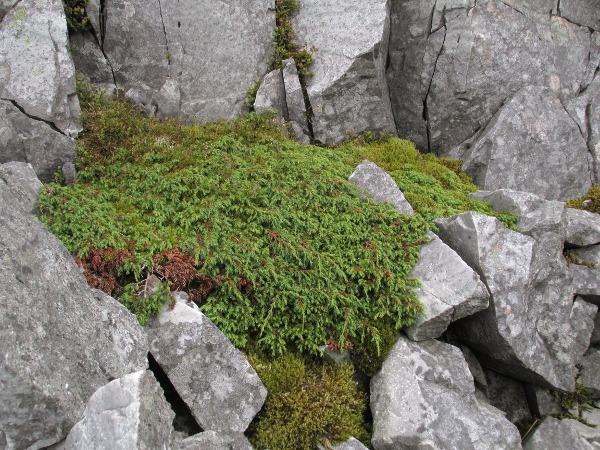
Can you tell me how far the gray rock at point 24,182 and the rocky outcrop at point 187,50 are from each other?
12.8 ft

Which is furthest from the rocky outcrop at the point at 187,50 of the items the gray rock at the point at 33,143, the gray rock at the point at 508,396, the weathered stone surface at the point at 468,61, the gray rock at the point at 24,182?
the gray rock at the point at 508,396

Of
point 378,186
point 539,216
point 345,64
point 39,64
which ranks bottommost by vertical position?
point 539,216

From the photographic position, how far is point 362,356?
24.3 feet

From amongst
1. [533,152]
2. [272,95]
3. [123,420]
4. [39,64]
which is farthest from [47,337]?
[533,152]

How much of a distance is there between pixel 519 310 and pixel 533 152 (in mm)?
6135

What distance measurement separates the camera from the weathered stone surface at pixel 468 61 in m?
13.0

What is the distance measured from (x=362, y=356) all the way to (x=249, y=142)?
541cm

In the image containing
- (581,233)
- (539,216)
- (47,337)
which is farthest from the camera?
(581,233)

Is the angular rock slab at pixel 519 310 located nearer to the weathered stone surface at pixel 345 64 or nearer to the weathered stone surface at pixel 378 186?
the weathered stone surface at pixel 378 186

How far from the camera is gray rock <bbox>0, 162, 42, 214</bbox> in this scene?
7534mm

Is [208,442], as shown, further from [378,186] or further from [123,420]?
[378,186]

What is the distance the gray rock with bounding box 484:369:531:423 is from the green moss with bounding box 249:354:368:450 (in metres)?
3.13

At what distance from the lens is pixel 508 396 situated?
29.5 ft

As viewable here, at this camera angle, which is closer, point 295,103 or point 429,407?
point 429,407
